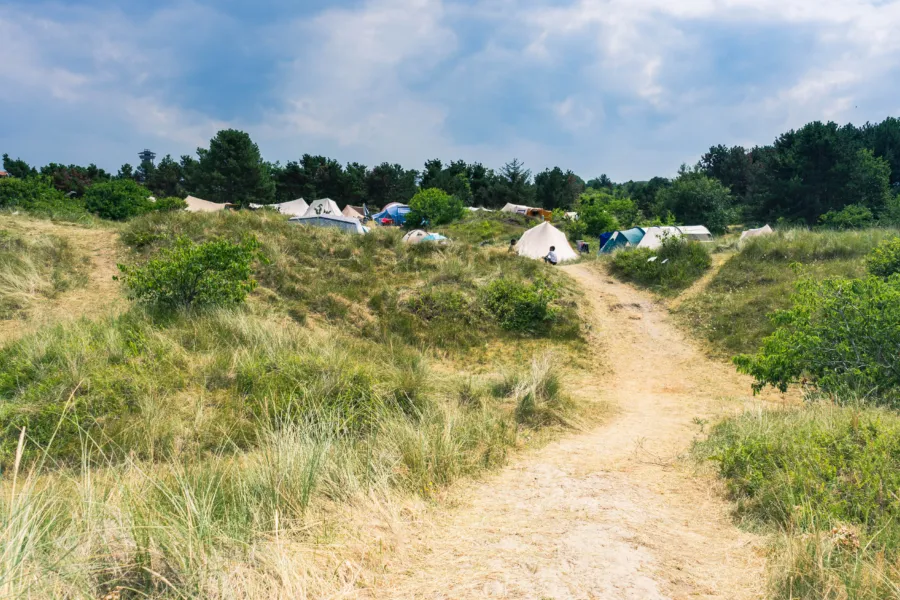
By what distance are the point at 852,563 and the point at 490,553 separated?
1.89 meters

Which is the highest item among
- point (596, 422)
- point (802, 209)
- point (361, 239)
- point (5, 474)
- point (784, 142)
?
point (784, 142)

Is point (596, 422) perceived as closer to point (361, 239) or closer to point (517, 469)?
point (517, 469)

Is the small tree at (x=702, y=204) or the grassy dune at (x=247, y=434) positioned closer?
the grassy dune at (x=247, y=434)

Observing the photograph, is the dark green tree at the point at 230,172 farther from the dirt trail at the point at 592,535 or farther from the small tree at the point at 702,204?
the dirt trail at the point at 592,535

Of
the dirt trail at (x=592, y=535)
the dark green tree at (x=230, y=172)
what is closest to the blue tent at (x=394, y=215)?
the dark green tree at (x=230, y=172)

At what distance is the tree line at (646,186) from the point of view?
1367 inches

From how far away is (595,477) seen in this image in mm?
4559

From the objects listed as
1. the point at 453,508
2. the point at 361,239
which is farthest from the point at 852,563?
the point at 361,239

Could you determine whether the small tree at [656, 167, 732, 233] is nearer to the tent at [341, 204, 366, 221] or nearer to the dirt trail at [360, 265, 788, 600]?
the tent at [341, 204, 366, 221]

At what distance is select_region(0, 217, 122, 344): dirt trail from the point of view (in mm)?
8641

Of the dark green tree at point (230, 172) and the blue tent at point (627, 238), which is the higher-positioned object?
the dark green tree at point (230, 172)

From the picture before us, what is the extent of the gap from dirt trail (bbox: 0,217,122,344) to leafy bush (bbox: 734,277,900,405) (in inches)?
427

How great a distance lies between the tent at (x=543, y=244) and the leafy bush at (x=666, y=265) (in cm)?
681

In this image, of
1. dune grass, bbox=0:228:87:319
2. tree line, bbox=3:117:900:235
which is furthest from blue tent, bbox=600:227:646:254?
dune grass, bbox=0:228:87:319
